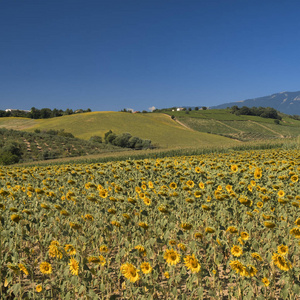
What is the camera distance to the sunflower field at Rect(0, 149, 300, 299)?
10.1ft

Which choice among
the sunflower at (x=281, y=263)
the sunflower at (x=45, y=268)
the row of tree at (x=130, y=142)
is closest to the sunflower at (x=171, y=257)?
the sunflower at (x=281, y=263)

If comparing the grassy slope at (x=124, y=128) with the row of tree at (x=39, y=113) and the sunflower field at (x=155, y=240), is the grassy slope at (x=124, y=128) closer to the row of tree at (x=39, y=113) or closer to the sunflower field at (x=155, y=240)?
the row of tree at (x=39, y=113)

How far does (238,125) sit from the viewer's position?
10681 cm

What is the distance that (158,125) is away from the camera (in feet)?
275

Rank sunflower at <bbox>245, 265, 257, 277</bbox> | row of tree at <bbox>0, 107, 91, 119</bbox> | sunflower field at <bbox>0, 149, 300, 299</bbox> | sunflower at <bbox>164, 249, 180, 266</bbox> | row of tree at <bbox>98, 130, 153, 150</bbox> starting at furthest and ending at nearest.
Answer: row of tree at <bbox>0, 107, 91, 119</bbox> < row of tree at <bbox>98, 130, 153, 150</bbox> < sunflower field at <bbox>0, 149, 300, 299</bbox> < sunflower at <bbox>164, 249, 180, 266</bbox> < sunflower at <bbox>245, 265, 257, 277</bbox>

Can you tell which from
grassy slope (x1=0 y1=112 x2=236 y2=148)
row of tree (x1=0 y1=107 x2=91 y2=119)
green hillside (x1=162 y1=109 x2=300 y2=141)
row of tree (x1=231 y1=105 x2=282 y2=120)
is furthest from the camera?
row of tree (x1=231 y1=105 x2=282 y2=120)

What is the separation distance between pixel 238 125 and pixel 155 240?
358 feet

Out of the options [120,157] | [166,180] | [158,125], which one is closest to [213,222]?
[166,180]

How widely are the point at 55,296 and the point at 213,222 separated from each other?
2.99m

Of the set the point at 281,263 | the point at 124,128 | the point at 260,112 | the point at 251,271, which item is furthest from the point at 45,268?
the point at 260,112

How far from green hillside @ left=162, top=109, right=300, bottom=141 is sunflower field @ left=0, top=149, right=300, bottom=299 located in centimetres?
8720

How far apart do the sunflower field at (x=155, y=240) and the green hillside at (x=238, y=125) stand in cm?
8720

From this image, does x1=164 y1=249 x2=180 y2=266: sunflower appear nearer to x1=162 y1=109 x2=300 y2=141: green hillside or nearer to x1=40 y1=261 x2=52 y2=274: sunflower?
x1=40 y1=261 x2=52 y2=274: sunflower

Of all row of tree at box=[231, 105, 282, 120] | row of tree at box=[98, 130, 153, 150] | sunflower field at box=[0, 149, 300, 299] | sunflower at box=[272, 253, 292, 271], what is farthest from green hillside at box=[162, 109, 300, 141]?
sunflower at box=[272, 253, 292, 271]
